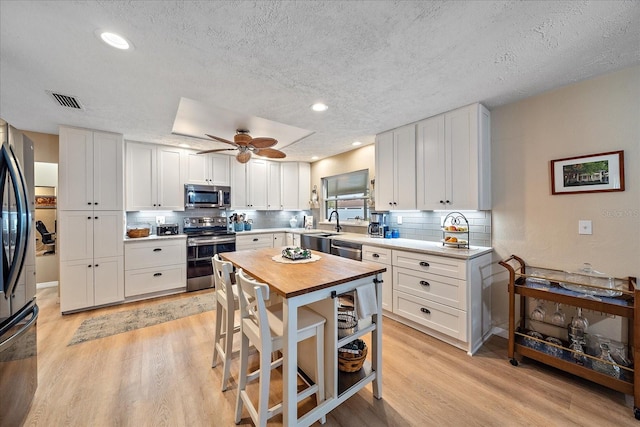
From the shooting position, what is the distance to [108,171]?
138 inches

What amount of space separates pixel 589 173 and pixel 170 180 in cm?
540

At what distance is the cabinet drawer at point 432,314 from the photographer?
2.38 meters

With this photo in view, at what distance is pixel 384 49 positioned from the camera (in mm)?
1724

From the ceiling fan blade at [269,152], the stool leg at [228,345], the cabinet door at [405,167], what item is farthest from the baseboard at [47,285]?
the cabinet door at [405,167]

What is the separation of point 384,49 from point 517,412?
104 inches

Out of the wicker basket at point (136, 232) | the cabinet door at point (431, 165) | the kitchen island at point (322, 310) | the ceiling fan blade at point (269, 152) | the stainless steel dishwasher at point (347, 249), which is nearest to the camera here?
the kitchen island at point (322, 310)

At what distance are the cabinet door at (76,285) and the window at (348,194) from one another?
395 cm

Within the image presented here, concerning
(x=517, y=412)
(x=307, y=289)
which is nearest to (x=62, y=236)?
(x=307, y=289)

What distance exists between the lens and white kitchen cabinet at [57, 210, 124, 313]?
10.6 feet

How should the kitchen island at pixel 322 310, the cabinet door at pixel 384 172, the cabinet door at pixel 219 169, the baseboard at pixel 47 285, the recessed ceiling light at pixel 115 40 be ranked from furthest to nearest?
the cabinet door at pixel 219 169 < the baseboard at pixel 47 285 < the cabinet door at pixel 384 172 < the recessed ceiling light at pixel 115 40 < the kitchen island at pixel 322 310

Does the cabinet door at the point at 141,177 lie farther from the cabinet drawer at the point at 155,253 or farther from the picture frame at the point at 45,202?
the picture frame at the point at 45,202

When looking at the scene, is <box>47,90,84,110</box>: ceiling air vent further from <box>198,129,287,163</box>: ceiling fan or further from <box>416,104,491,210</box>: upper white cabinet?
<box>416,104,491,210</box>: upper white cabinet

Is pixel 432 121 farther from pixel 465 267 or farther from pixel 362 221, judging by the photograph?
pixel 362 221

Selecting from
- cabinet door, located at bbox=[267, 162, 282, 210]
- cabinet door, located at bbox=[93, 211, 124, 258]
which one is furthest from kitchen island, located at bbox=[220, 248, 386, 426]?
cabinet door, located at bbox=[267, 162, 282, 210]
